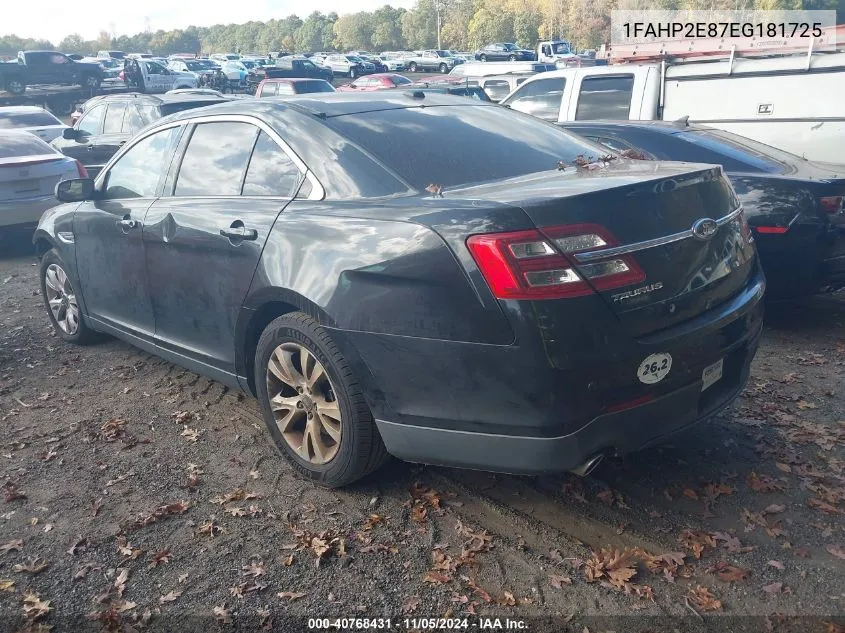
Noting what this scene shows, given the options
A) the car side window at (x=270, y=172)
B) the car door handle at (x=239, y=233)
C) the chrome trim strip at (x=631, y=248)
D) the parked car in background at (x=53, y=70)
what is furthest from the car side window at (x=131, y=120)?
the parked car in background at (x=53, y=70)

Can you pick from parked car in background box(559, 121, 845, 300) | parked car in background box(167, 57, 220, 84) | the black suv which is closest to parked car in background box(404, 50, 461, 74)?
parked car in background box(167, 57, 220, 84)

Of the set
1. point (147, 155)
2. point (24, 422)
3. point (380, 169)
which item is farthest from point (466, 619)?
point (147, 155)

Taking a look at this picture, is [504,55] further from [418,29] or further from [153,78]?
[418,29]

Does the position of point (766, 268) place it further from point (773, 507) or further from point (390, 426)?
point (390, 426)

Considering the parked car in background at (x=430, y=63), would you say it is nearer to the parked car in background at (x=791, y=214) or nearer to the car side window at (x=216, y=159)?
the parked car in background at (x=791, y=214)

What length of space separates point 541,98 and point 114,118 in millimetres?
7668

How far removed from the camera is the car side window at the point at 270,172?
12.8ft

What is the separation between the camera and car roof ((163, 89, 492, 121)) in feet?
13.4

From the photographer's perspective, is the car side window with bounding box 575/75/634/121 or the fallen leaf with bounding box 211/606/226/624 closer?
the fallen leaf with bounding box 211/606/226/624

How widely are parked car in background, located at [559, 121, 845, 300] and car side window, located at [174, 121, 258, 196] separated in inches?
96.3

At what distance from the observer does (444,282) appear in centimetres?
305

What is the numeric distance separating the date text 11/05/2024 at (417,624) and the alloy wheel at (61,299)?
3.90 meters

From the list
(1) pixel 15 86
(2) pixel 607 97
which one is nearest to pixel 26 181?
(2) pixel 607 97

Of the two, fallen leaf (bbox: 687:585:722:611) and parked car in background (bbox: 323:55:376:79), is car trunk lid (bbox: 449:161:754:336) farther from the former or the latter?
parked car in background (bbox: 323:55:376:79)
